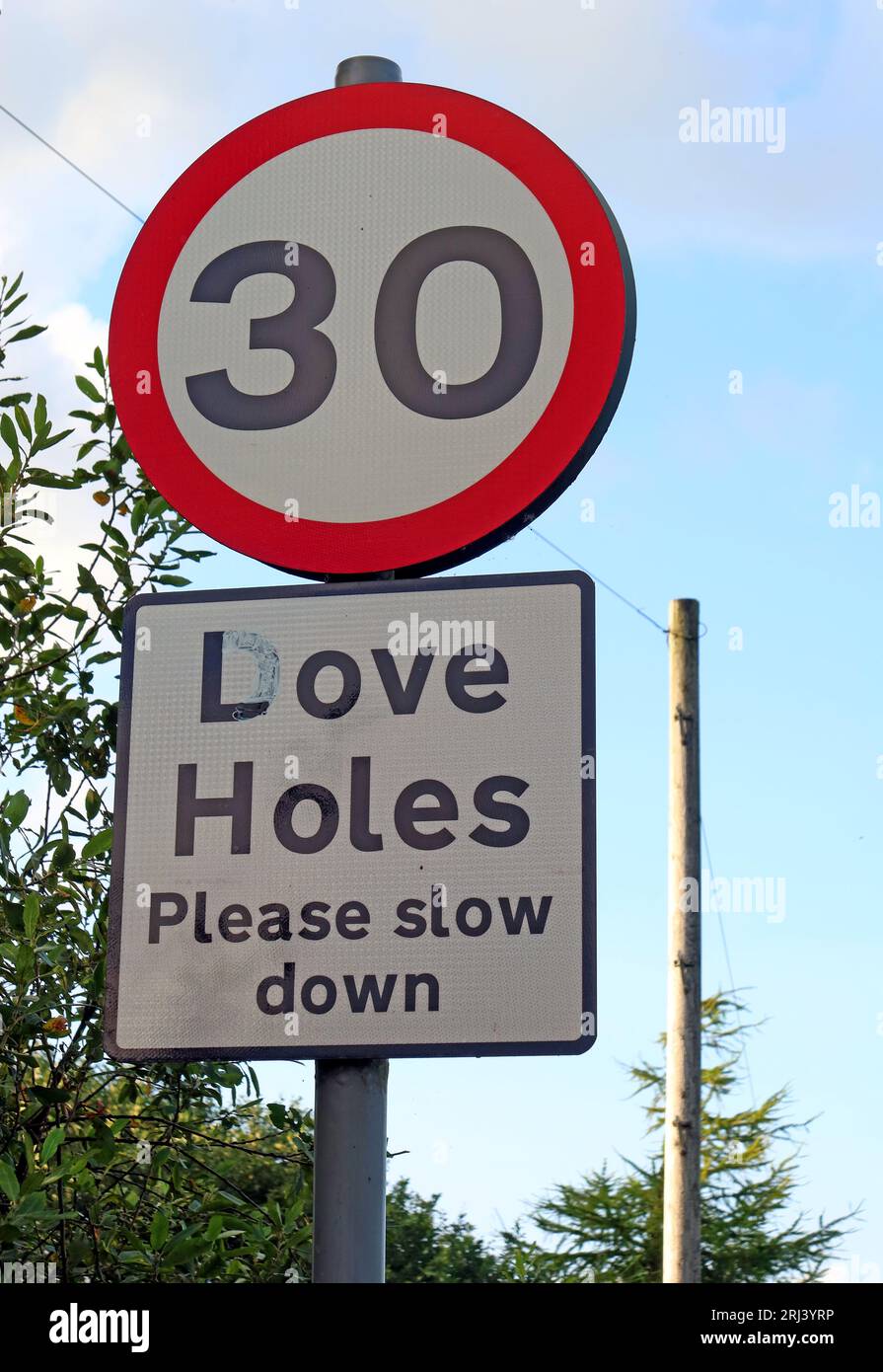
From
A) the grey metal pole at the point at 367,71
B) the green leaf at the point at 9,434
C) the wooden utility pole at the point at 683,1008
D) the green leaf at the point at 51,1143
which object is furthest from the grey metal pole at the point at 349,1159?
the wooden utility pole at the point at 683,1008

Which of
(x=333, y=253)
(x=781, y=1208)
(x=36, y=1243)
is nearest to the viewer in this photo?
(x=333, y=253)

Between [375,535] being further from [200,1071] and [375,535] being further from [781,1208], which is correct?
[781,1208]

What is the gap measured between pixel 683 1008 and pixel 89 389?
24.6 ft

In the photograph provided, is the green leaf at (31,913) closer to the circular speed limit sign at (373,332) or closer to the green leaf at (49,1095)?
the green leaf at (49,1095)

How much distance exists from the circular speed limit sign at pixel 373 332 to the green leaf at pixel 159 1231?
130 centimetres

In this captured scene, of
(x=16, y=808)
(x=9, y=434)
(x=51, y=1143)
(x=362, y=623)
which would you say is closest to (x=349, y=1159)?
(x=362, y=623)

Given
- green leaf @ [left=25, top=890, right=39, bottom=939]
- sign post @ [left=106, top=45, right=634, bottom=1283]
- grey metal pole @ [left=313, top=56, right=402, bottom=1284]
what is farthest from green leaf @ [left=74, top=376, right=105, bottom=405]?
grey metal pole @ [left=313, top=56, right=402, bottom=1284]

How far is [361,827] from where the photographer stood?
1684 millimetres

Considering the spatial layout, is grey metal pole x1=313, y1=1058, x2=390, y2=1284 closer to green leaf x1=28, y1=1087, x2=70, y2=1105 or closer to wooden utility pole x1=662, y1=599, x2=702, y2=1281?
green leaf x1=28, y1=1087, x2=70, y2=1105

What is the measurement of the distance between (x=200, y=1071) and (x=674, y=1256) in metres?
7.35

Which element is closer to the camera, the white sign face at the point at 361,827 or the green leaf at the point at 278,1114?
the white sign face at the point at 361,827

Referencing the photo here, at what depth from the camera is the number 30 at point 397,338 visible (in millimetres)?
1860
